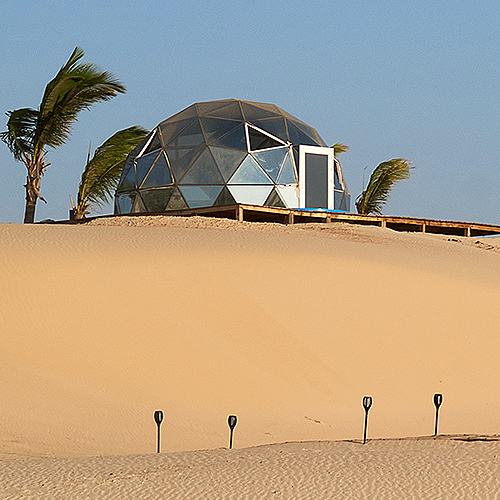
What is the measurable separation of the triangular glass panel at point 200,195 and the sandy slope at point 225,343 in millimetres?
7944

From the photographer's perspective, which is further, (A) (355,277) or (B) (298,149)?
(B) (298,149)

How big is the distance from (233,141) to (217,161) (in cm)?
85

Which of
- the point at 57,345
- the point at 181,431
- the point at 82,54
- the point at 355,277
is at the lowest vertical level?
the point at 181,431

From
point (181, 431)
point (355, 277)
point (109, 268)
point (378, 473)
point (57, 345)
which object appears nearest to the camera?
point (378, 473)

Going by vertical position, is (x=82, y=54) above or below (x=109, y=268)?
above

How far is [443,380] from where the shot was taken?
772 centimetres

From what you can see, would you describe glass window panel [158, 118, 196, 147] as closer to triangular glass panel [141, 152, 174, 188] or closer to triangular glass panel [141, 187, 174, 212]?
triangular glass panel [141, 152, 174, 188]

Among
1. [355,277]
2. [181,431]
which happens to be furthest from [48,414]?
[355,277]

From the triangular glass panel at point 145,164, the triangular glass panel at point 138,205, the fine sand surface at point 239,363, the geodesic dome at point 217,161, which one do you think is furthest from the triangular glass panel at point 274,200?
the fine sand surface at point 239,363

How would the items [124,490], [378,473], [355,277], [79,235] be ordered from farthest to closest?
[79,235] < [355,277] < [378,473] < [124,490]

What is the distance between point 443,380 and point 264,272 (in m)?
3.09

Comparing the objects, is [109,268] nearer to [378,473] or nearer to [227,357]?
[227,357]

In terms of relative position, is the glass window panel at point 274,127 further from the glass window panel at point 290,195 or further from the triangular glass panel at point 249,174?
the glass window panel at point 290,195

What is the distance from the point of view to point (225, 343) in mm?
7766
